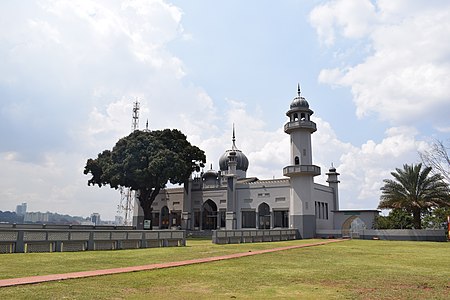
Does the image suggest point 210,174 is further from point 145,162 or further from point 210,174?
point 145,162

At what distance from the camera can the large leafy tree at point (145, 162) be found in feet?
148

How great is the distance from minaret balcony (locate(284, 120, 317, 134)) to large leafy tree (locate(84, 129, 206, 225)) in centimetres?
1240

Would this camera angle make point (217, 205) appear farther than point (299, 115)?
Yes

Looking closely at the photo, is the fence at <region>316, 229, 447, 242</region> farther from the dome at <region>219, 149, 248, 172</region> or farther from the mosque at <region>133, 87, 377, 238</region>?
the dome at <region>219, 149, 248, 172</region>

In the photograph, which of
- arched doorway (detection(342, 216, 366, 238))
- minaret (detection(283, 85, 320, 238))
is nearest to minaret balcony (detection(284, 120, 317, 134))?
minaret (detection(283, 85, 320, 238))

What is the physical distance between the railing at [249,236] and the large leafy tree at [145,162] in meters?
13.2

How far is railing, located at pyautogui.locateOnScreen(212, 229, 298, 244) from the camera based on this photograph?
99.7 feet

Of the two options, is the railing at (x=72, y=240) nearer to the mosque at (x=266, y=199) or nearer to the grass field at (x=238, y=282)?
the grass field at (x=238, y=282)

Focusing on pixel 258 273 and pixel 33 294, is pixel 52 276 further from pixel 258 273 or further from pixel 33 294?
pixel 258 273

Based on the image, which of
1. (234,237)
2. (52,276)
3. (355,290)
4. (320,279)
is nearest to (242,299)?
(355,290)

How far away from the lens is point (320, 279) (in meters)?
11.6

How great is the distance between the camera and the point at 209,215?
56.3 m

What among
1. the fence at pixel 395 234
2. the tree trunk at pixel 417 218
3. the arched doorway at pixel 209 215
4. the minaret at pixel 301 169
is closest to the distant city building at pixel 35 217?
the arched doorway at pixel 209 215

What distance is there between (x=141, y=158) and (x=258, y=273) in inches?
1363
